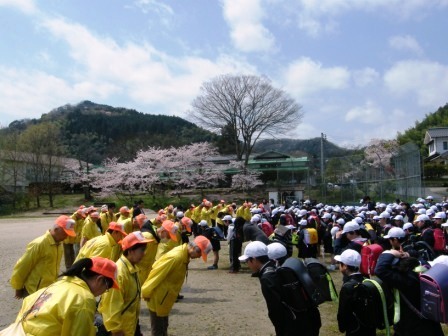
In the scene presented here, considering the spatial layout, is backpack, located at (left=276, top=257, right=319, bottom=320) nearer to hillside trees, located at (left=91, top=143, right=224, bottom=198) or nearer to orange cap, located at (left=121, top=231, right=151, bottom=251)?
orange cap, located at (left=121, top=231, right=151, bottom=251)

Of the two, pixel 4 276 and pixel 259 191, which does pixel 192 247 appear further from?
pixel 259 191

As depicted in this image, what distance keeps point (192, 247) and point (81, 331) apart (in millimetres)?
2895

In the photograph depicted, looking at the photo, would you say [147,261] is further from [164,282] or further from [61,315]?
[61,315]

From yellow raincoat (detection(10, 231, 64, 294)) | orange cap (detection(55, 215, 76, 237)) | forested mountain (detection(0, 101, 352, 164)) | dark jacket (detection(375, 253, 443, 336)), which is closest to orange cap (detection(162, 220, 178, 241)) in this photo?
orange cap (detection(55, 215, 76, 237))

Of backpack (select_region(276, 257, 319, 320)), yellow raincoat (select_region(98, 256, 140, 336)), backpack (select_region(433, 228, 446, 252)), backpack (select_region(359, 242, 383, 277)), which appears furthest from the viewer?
backpack (select_region(433, 228, 446, 252))

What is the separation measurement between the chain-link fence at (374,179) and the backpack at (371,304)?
19.8 metres

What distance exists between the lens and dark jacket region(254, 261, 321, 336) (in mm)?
3822

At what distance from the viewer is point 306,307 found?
3.85m

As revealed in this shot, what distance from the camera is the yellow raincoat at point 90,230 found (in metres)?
10.6

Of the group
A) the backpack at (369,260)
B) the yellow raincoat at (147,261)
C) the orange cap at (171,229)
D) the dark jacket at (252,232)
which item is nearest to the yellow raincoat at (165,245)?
the orange cap at (171,229)

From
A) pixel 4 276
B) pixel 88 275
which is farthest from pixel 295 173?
pixel 88 275

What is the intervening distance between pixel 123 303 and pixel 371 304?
2.42 meters

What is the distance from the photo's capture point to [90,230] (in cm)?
1067

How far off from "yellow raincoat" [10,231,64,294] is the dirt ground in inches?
80.6
